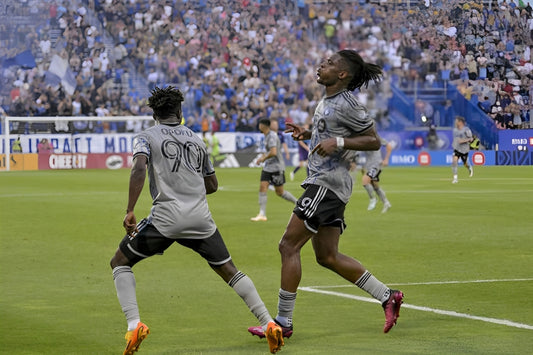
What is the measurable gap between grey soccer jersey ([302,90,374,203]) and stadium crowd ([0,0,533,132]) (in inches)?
1806

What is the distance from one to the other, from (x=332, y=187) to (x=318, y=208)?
23cm

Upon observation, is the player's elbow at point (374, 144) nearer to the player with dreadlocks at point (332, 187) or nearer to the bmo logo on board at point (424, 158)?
the player with dreadlocks at point (332, 187)

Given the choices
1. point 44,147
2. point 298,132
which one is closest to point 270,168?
point 298,132

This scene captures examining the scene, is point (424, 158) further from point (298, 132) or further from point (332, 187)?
point (332, 187)

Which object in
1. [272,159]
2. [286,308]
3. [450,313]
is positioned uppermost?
[286,308]

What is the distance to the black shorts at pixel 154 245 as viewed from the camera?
7410mm

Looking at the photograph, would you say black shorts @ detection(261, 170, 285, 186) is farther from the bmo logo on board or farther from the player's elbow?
the bmo logo on board

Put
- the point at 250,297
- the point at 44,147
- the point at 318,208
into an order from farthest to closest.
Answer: the point at 44,147, the point at 318,208, the point at 250,297

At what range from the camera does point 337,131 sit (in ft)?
27.0

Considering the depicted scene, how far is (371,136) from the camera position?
817cm

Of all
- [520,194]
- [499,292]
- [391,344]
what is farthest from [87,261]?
[520,194]

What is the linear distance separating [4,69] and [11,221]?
3685cm

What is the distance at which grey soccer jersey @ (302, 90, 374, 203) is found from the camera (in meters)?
8.18

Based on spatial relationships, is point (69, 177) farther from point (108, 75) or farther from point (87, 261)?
point (87, 261)
